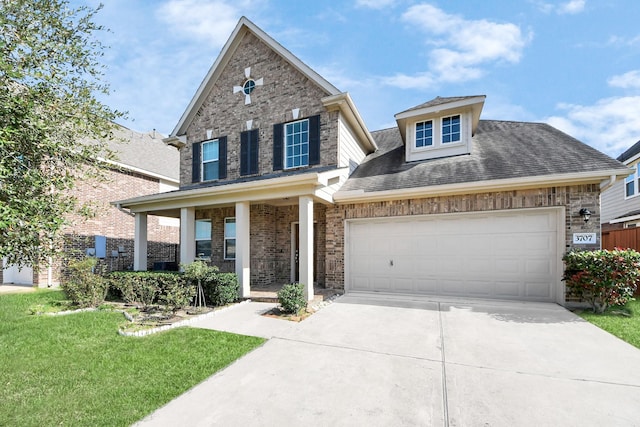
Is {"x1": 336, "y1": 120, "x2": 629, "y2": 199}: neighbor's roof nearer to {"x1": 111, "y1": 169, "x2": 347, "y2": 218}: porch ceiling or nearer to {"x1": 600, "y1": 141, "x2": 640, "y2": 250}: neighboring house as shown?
{"x1": 111, "y1": 169, "x2": 347, "y2": 218}: porch ceiling

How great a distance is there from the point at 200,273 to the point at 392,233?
5364 millimetres

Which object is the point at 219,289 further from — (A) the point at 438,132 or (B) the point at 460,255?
(A) the point at 438,132

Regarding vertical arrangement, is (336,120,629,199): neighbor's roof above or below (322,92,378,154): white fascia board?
below

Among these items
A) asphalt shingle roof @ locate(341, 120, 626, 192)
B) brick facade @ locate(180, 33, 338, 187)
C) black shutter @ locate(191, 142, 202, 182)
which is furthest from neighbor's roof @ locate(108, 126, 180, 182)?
asphalt shingle roof @ locate(341, 120, 626, 192)

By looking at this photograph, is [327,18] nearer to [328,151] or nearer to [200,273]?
[328,151]

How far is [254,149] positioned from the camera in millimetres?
10508

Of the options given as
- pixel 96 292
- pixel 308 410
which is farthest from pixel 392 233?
pixel 96 292

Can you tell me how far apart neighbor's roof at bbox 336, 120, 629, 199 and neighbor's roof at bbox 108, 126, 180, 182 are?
1094cm

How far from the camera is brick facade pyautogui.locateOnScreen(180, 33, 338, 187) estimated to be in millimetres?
9578

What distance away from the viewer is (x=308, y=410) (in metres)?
3.07

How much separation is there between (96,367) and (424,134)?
1045 centimetres

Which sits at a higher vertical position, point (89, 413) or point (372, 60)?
point (372, 60)

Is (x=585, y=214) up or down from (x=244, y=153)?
down

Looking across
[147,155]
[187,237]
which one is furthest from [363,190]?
[147,155]
